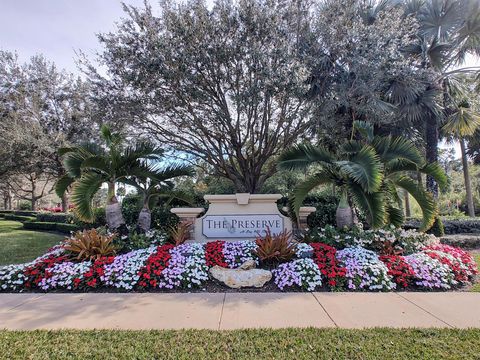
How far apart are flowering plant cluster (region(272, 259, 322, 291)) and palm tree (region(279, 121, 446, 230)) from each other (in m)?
1.87

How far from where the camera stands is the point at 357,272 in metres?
5.00

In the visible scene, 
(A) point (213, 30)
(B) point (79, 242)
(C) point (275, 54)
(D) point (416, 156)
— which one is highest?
(A) point (213, 30)

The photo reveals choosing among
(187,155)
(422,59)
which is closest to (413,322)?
(187,155)

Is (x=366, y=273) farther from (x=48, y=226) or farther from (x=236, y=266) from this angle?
(x=48, y=226)

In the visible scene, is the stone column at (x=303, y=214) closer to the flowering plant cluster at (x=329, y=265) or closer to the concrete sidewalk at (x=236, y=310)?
the flowering plant cluster at (x=329, y=265)

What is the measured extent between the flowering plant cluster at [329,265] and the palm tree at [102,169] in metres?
4.42

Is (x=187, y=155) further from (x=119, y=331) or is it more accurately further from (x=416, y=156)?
(x=119, y=331)

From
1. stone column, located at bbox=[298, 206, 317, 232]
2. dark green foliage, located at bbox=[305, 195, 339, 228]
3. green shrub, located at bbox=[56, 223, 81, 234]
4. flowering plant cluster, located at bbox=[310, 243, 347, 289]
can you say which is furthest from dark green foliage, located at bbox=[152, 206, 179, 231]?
green shrub, located at bbox=[56, 223, 81, 234]

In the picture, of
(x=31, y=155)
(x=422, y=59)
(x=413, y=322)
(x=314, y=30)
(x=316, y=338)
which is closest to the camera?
(x=316, y=338)

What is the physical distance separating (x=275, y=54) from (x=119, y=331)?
276 inches

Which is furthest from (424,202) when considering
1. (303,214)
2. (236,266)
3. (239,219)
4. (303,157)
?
(236,266)

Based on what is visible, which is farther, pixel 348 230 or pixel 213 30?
pixel 213 30

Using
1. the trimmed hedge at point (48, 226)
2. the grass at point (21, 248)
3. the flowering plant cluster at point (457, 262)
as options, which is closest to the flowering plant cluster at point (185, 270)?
the flowering plant cluster at point (457, 262)

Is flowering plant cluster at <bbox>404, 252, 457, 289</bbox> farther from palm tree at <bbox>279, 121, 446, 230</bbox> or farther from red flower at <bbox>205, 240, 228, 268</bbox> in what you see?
red flower at <bbox>205, 240, 228, 268</bbox>
